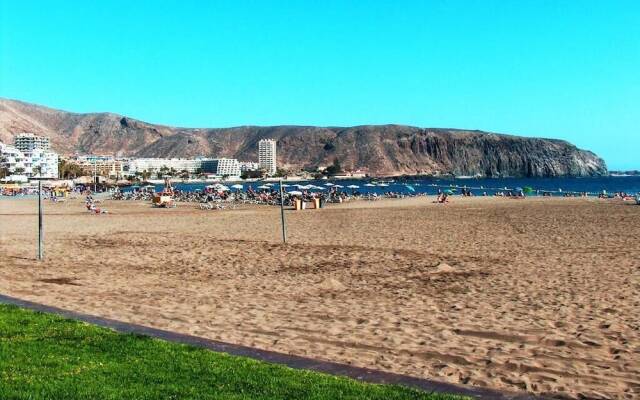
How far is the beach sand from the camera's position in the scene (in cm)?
639

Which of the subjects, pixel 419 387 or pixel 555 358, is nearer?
pixel 419 387

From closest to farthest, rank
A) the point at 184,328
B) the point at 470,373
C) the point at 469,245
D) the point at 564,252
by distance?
the point at 470,373, the point at 184,328, the point at 564,252, the point at 469,245

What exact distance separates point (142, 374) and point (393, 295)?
20.5ft

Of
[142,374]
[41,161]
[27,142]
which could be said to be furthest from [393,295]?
[27,142]

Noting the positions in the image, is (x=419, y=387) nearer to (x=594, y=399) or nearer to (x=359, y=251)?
(x=594, y=399)

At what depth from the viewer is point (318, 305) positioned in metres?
9.60

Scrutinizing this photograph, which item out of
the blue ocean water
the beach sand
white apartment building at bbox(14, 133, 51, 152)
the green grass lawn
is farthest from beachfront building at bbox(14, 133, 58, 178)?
the green grass lawn

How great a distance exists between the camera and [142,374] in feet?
15.9

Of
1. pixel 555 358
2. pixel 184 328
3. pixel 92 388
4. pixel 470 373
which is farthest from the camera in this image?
pixel 184 328

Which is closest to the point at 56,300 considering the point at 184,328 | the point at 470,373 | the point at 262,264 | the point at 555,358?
the point at 184,328

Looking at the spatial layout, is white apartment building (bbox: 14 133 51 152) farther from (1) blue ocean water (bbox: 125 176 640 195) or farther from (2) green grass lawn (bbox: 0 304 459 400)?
(2) green grass lawn (bbox: 0 304 459 400)

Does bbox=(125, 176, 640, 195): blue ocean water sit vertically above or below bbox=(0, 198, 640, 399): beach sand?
above

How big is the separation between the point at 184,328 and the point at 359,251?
9342mm

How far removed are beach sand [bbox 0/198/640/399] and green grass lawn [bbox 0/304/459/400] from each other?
58.1 inches
